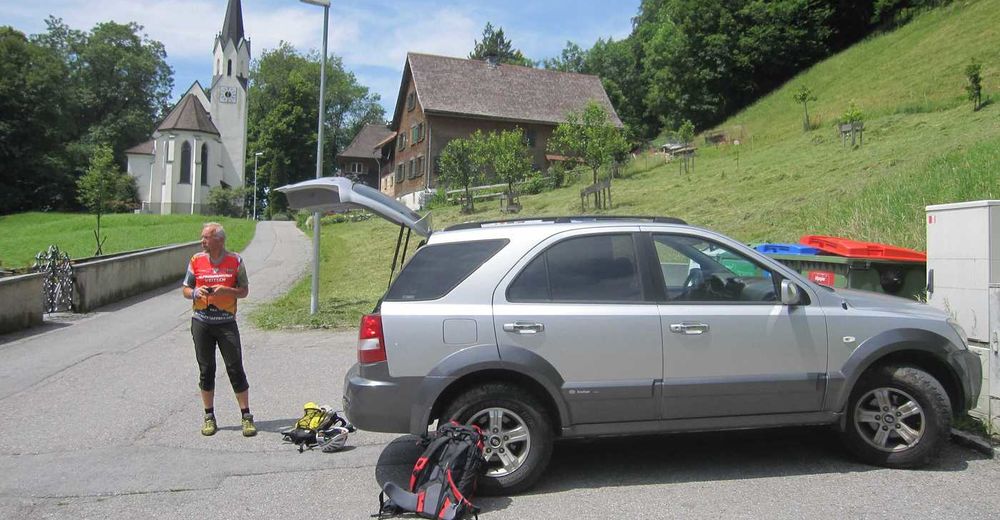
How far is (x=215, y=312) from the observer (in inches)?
259

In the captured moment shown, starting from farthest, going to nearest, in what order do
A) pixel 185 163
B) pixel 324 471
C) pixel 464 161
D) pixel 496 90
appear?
pixel 185 163, pixel 496 90, pixel 464 161, pixel 324 471

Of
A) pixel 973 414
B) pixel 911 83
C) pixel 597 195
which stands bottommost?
pixel 973 414

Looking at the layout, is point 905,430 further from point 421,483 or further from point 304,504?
point 304,504

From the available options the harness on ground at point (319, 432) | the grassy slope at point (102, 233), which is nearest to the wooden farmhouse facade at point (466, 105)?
the grassy slope at point (102, 233)

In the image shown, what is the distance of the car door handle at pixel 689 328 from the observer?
5066 mm

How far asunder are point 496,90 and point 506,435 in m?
46.2

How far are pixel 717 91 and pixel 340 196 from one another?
55.9m

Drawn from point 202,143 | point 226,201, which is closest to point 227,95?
point 202,143

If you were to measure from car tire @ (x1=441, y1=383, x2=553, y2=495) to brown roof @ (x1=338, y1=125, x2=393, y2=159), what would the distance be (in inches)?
2793

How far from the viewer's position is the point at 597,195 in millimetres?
24609

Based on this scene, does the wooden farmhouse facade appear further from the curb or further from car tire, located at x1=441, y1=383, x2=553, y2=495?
car tire, located at x1=441, y1=383, x2=553, y2=495

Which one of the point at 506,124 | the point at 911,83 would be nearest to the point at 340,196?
the point at 911,83

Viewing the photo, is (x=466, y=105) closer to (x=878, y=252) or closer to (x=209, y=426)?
(x=878, y=252)

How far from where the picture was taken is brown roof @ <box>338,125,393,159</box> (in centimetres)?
7600
